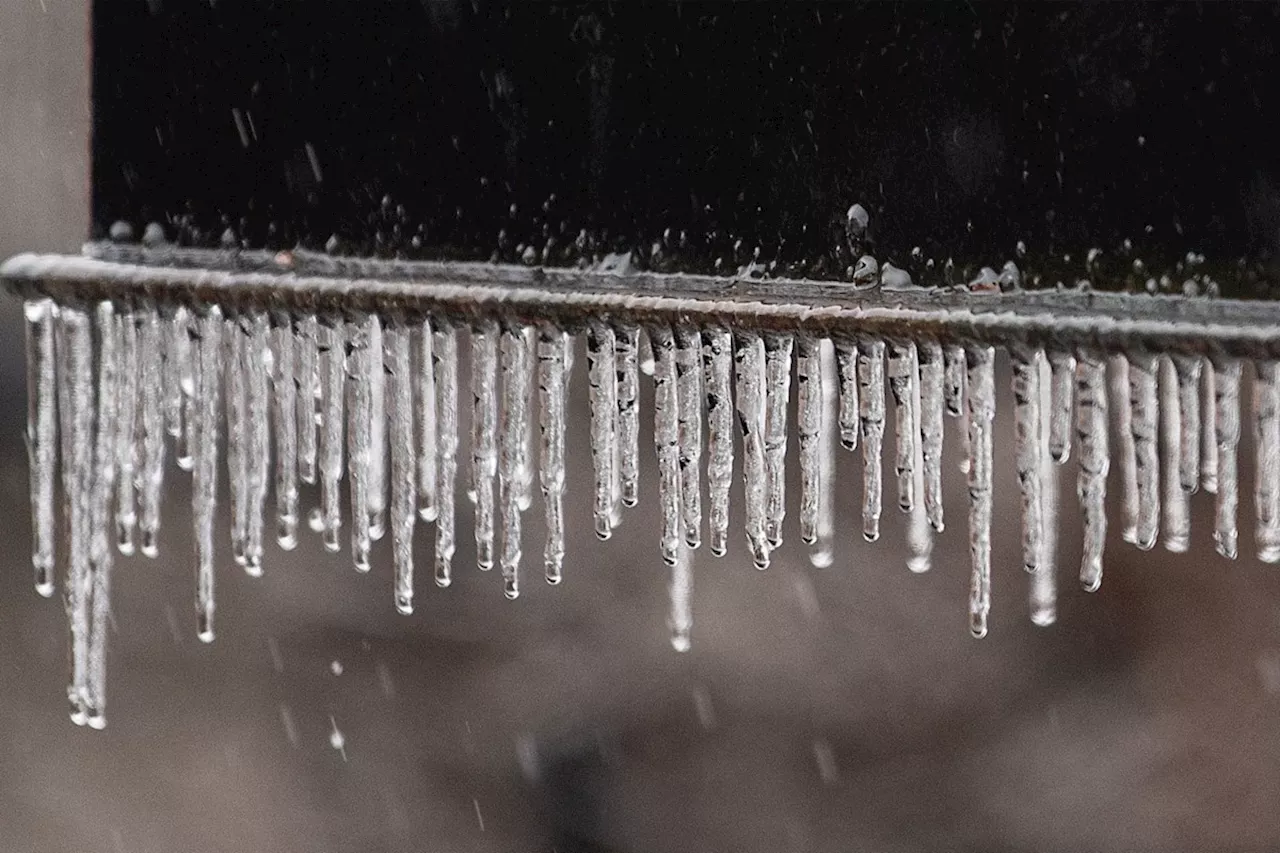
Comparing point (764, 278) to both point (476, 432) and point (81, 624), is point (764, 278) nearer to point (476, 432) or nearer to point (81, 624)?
point (476, 432)

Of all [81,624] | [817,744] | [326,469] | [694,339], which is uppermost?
[694,339]

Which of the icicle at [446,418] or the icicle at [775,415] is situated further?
the icicle at [446,418]

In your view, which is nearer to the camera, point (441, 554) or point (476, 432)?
point (476, 432)

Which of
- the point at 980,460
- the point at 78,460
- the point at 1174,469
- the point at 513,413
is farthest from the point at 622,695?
the point at 1174,469

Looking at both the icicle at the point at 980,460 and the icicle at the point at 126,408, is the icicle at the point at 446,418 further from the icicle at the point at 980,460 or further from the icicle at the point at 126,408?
the icicle at the point at 980,460

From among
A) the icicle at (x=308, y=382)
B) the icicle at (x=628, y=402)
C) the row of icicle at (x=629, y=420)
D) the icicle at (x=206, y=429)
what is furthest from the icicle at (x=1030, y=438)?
the icicle at (x=206, y=429)

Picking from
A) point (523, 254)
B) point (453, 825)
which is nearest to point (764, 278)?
point (523, 254)
